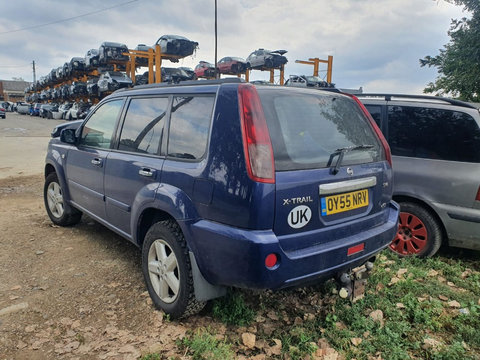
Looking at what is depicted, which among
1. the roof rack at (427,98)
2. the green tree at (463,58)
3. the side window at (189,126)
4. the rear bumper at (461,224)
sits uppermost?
the green tree at (463,58)

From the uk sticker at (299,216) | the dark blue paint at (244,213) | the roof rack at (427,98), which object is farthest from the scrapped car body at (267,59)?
the uk sticker at (299,216)

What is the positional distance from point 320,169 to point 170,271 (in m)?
1.31

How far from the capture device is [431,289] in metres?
3.21

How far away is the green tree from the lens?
34.9ft

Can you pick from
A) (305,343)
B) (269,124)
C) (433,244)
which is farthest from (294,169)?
(433,244)

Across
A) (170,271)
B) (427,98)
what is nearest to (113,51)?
(427,98)

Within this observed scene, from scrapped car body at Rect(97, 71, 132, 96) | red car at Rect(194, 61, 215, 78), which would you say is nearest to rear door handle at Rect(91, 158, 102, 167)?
scrapped car body at Rect(97, 71, 132, 96)

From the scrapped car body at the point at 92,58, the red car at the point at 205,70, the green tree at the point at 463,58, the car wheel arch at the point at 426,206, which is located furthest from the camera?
the red car at the point at 205,70

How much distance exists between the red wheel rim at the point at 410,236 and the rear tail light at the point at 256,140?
7.77ft

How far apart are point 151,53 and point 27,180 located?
1638 centimetres

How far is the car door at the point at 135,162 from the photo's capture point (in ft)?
9.16

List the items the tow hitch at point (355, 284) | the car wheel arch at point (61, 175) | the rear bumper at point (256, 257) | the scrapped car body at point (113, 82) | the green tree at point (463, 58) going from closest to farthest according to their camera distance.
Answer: the rear bumper at point (256, 257) → the tow hitch at point (355, 284) → the car wheel arch at point (61, 175) → the green tree at point (463, 58) → the scrapped car body at point (113, 82)

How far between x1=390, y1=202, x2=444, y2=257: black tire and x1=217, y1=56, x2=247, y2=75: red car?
75.0 ft

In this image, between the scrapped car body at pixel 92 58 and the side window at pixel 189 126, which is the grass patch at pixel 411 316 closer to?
the side window at pixel 189 126
